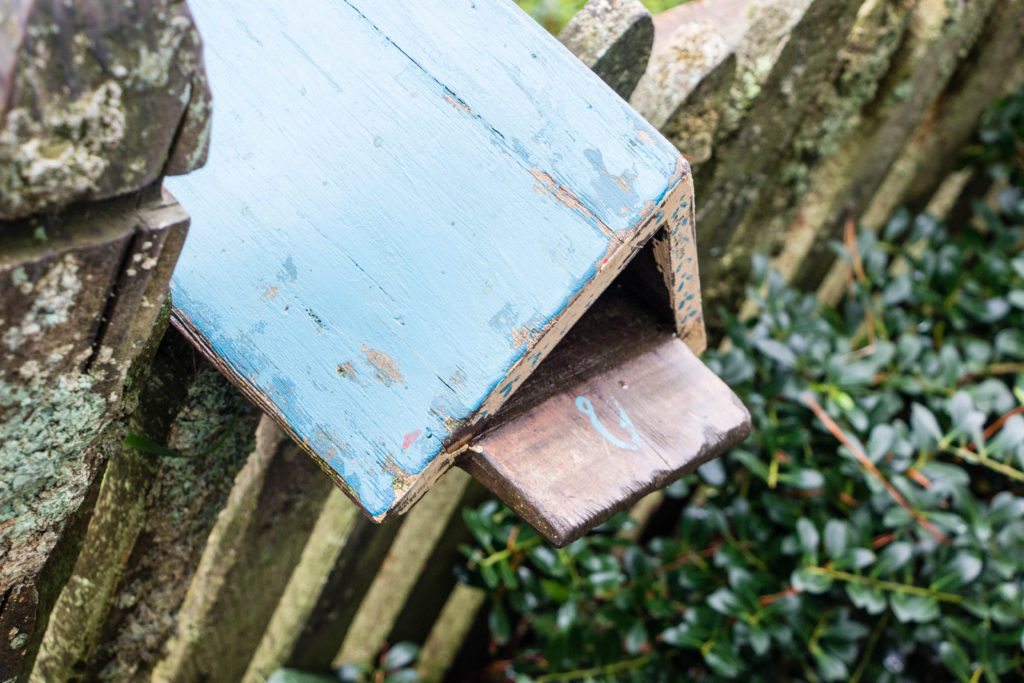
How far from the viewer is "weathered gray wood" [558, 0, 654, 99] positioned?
1130 millimetres

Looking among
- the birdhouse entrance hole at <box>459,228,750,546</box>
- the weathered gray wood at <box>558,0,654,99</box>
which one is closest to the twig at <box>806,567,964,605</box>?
the birdhouse entrance hole at <box>459,228,750,546</box>

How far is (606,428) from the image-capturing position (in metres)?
0.96

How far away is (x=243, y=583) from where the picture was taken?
1.41 meters

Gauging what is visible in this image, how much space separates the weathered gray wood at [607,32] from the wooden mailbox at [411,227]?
0.91 ft

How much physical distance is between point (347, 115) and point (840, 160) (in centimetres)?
130

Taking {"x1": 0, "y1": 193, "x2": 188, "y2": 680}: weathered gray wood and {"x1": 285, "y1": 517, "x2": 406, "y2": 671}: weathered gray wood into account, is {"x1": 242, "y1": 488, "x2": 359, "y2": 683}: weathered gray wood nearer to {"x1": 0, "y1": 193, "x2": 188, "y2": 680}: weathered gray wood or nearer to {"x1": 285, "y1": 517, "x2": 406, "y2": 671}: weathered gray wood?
{"x1": 285, "y1": 517, "x2": 406, "y2": 671}: weathered gray wood

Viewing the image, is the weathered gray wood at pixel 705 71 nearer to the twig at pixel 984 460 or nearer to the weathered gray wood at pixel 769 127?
the weathered gray wood at pixel 769 127

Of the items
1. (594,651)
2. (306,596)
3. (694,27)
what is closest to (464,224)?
(694,27)

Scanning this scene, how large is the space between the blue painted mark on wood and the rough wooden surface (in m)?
0.49

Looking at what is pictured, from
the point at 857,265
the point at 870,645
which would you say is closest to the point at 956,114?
the point at 857,265

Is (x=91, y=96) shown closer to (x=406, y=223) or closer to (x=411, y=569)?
(x=406, y=223)

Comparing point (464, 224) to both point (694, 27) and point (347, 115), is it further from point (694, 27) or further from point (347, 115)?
point (694, 27)

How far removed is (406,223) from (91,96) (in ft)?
1.10

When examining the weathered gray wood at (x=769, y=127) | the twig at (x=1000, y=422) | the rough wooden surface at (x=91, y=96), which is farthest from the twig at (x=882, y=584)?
the rough wooden surface at (x=91, y=96)
